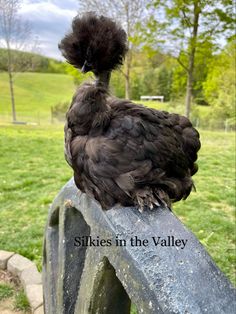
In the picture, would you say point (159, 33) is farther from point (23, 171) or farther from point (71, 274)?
point (71, 274)

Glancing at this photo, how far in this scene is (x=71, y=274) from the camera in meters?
1.20

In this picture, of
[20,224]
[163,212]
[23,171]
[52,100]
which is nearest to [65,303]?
[163,212]

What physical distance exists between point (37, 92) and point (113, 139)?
106 ft

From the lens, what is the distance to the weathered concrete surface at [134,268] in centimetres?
69

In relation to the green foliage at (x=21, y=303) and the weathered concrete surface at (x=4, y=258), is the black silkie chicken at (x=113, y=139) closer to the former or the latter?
the green foliage at (x=21, y=303)

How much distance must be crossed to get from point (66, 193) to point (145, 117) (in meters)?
0.43

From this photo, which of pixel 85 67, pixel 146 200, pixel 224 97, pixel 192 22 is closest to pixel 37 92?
pixel 224 97

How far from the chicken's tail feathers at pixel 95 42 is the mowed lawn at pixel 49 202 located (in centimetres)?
198

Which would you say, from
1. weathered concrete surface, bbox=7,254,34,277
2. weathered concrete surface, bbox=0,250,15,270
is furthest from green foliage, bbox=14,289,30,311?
weathered concrete surface, bbox=0,250,15,270

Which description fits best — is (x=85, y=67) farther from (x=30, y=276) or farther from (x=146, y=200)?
(x=30, y=276)

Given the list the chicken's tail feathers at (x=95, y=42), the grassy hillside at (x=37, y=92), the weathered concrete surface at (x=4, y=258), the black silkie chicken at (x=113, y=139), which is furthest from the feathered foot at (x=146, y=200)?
the grassy hillside at (x=37, y=92)

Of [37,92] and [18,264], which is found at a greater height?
[18,264]

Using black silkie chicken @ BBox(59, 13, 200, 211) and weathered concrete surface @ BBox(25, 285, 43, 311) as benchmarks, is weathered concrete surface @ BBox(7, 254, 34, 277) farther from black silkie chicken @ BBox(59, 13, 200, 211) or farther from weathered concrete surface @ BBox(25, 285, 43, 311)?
black silkie chicken @ BBox(59, 13, 200, 211)

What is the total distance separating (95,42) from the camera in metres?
1.04
